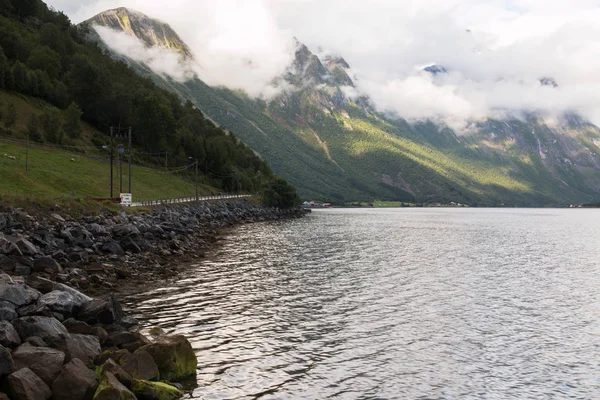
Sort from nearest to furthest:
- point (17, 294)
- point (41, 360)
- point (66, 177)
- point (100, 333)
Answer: point (41, 360) → point (100, 333) → point (17, 294) → point (66, 177)

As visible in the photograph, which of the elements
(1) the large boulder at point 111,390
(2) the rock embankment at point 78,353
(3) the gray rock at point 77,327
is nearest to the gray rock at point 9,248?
(2) the rock embankment at point 78,353

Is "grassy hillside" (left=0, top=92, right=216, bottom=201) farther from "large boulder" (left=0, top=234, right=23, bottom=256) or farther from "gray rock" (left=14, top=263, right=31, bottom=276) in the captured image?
"gray rock" (left=14, top=263, right=31, bottom=276)

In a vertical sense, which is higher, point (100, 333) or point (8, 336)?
point (8, 336)

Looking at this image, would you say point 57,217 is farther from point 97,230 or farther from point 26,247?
point 26,247

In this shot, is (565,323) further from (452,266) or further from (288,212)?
(288,212)

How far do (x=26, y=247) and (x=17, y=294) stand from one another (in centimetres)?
1594

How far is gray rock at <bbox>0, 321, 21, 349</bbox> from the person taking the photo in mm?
17203

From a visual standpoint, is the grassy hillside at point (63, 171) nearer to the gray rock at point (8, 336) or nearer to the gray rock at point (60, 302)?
the gray rock at point (60, 302)

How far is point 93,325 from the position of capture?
22.6 m

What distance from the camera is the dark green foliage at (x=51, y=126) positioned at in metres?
103

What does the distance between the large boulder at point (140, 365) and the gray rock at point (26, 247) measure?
853 inches

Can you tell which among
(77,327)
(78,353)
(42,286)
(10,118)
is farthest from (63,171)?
(78,353)

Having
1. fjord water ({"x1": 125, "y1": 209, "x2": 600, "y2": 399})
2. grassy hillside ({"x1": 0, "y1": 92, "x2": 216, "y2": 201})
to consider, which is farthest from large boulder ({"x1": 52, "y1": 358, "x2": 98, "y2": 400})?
grassy hillside ({"x1": 0, "y1": 92, "x2": 216, "y2": 201})

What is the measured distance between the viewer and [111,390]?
14.8 m
